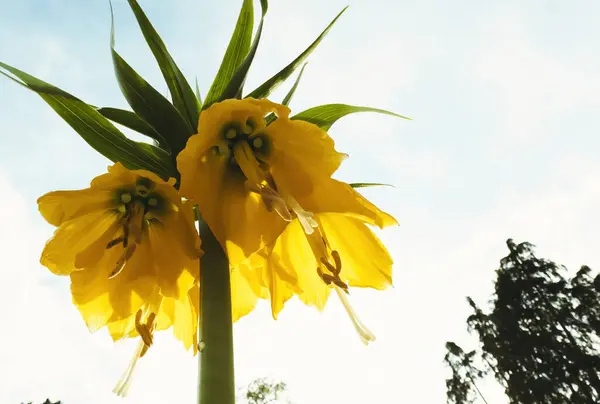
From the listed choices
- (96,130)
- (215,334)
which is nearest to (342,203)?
(215,334)

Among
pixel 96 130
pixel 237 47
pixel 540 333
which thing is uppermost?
pixel 540 333

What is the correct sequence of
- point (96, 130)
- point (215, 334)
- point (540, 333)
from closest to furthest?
point (215, 334) < point (96, 130) < point (540, 333)

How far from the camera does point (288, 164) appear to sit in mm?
691

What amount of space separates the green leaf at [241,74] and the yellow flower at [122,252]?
17cm

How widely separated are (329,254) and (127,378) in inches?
12.6

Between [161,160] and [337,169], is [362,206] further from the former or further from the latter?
[161,160]

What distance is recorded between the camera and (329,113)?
76 cm

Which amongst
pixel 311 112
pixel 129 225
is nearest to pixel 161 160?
pixel 129 225

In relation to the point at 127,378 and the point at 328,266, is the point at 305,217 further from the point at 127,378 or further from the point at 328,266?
the point at 127,378

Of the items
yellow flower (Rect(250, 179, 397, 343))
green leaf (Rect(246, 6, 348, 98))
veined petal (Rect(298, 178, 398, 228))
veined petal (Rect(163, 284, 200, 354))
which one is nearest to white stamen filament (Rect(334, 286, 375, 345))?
yellow flower (Rect(250, 179, 397, 343))

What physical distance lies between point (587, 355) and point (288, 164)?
72.2 ft

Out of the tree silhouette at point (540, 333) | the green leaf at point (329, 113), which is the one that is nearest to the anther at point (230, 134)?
the green leaf at point (329, 113)

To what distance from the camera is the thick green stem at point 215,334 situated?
38 cm

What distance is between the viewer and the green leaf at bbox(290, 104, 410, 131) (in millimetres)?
743
